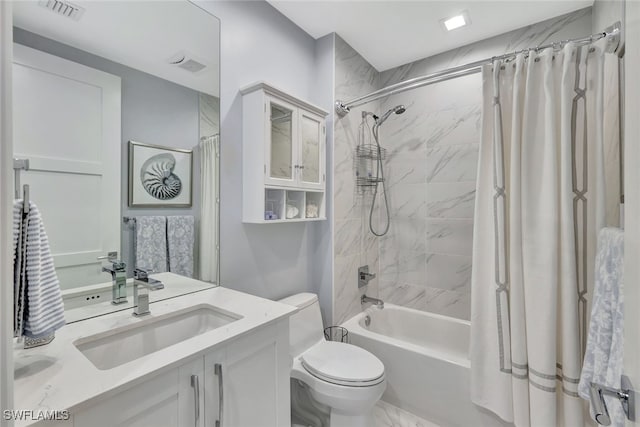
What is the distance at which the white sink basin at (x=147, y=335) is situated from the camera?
1.00 metres

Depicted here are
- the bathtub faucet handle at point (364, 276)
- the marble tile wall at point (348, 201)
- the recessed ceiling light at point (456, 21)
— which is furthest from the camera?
the bathtub faucet handle at point (364, 276)

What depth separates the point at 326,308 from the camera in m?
2.17

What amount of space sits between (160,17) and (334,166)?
4.32 ft

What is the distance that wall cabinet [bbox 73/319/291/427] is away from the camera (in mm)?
745

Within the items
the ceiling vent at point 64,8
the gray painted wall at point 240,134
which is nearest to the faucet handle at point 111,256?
the gray painted wall at point 240,134

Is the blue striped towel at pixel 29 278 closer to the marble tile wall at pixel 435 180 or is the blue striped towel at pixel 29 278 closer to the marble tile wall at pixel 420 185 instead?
the marble tile wall at pixel 420 185

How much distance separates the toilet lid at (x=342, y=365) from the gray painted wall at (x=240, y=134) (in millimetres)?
413

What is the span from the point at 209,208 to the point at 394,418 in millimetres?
1767

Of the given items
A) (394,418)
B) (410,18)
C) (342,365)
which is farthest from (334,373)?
(410,18)

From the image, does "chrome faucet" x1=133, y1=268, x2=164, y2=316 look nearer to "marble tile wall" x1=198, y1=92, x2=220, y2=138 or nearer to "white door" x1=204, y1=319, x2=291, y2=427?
"white door" x1=204, y1=319, x2=291, y2=427

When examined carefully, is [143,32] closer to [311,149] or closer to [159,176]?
[159,176]

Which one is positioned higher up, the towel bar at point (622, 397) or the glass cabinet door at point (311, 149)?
the glass cabinet door at point (311, 149)

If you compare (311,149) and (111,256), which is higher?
(311,149)

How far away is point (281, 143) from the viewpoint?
5.82ft
